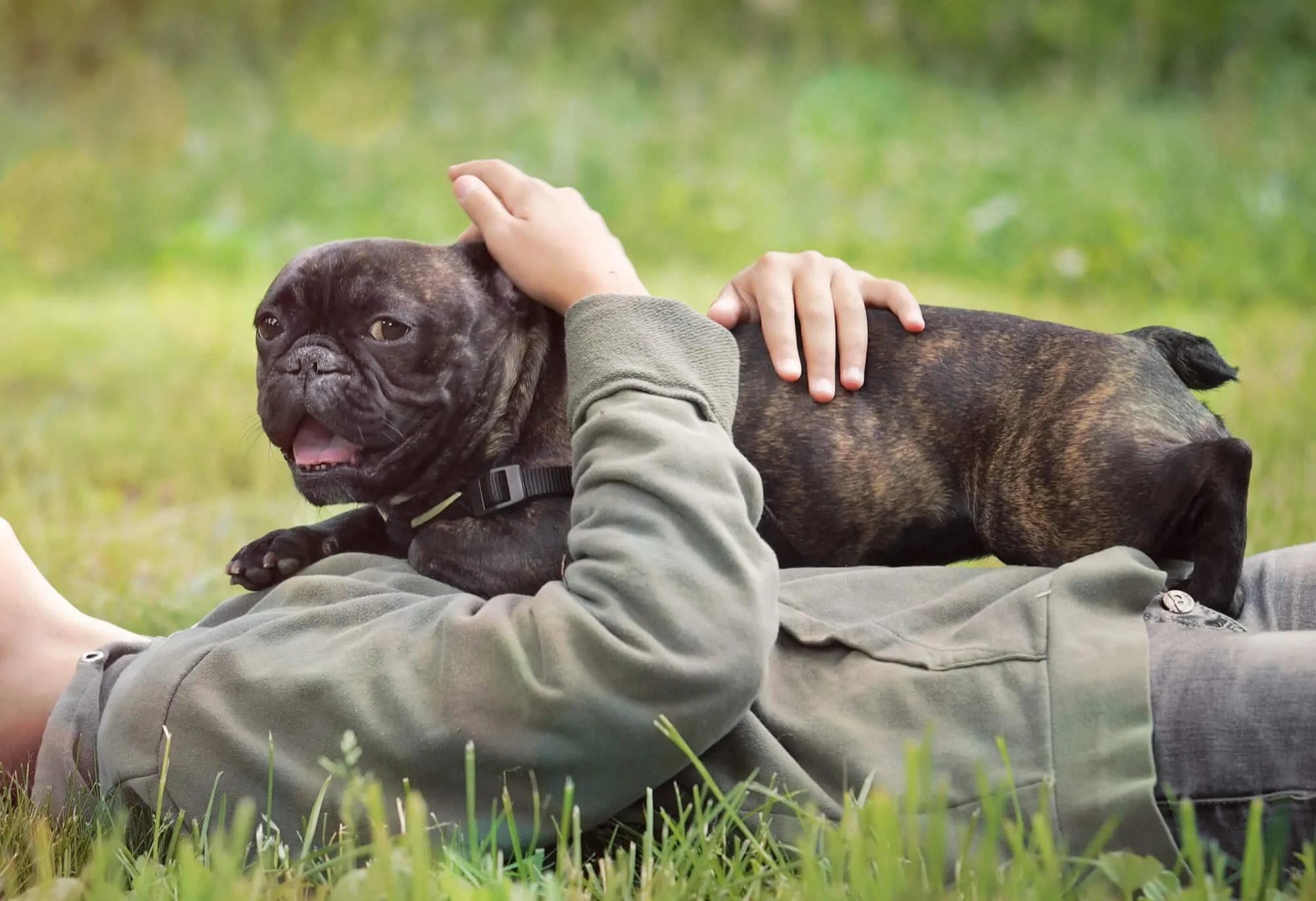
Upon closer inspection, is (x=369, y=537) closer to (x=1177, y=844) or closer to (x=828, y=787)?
(x=828, y=787)

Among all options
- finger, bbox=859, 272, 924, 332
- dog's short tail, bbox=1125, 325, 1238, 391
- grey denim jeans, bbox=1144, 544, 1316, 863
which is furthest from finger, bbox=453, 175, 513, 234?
grey denim jeans, bbox=1144, 544, 1316, 863

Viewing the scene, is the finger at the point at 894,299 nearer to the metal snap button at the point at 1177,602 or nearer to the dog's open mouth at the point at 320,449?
the metal snap button at the point at 1177,602

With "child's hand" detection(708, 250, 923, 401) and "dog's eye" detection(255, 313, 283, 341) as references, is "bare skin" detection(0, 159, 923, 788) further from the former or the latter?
"dog's eye" detection(255, 313, 283, 341)

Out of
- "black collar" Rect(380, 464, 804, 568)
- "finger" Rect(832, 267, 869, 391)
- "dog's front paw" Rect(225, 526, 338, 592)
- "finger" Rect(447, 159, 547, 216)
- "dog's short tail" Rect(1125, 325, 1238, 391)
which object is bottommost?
"dog's front paw" Rect(225, 526, 338, 592)

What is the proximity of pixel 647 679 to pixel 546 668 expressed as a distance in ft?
0.34

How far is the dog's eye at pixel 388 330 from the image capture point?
1908 mm

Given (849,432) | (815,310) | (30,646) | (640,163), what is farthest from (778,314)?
(640,163)

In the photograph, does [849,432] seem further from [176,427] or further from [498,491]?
[176,427]

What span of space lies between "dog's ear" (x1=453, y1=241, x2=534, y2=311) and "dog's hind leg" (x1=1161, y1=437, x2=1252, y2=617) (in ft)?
3.01

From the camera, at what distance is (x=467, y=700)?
56.1 inches

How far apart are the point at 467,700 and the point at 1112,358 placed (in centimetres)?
106

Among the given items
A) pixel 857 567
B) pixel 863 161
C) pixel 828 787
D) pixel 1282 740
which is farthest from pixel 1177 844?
pixel 863 161

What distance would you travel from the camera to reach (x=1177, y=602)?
1.58 meters

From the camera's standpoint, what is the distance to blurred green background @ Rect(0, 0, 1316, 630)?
19.5ft
